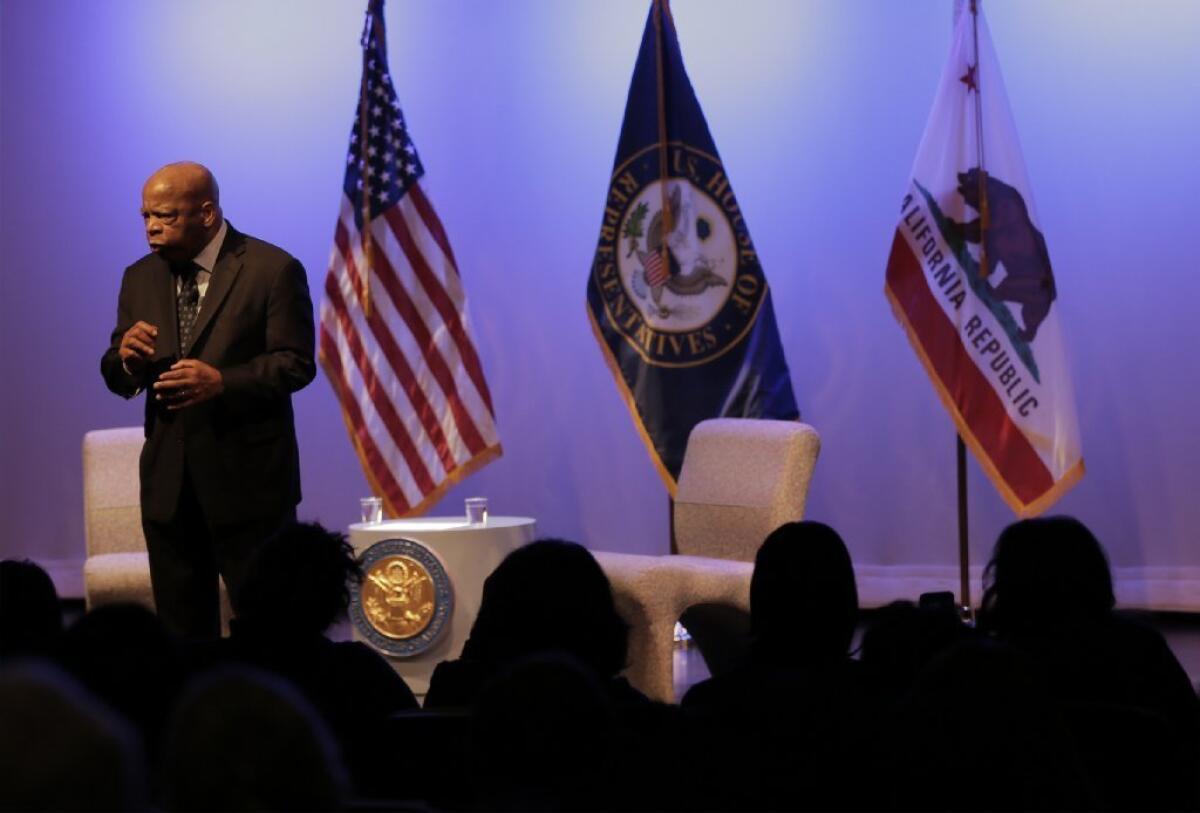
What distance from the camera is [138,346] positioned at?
3.48 m

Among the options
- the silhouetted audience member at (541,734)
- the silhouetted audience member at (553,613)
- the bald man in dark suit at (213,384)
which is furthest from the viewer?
the bald man in dark suit at (213,384)

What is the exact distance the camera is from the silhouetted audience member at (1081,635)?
2.28 metres

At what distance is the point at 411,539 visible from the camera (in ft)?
16.4

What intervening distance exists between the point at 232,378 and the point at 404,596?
163 centimetres

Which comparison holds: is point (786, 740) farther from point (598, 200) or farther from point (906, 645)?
point (598, 200)

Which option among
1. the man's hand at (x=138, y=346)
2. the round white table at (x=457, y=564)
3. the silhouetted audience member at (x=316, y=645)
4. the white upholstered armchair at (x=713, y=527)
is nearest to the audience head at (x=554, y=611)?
the silhouetted audience member at (x=316, y=645)

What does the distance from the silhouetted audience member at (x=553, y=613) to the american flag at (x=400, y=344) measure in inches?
132

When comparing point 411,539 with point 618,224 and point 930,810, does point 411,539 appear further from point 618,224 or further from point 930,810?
point 930,810

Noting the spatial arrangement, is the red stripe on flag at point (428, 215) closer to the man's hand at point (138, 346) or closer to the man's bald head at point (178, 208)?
the man's bald head at point (178, 208)

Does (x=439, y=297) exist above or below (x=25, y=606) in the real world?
above

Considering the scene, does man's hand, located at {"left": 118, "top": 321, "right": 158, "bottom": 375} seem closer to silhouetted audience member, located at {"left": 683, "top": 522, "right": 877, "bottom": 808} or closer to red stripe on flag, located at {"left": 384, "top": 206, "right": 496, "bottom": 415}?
silhouetted audience member, located at {"left": 683, "top": 522, "right": 877, "bottom": 808}

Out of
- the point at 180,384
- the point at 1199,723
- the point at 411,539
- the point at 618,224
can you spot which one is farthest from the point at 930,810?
the point at 618,224

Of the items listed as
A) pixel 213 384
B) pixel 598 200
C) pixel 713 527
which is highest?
pixel 598 200

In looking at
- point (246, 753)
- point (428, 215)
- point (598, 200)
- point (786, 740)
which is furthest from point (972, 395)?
point (246, 753)
